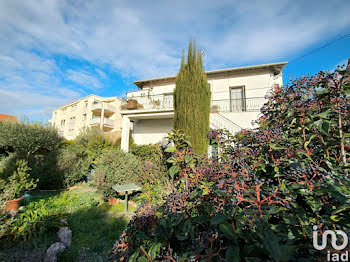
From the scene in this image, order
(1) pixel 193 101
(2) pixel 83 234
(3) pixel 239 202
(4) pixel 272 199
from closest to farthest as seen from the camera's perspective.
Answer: (3) pixel 239 202, (4) pixel 272 199, (2) pixel 83 234, (1) pixel 193 101

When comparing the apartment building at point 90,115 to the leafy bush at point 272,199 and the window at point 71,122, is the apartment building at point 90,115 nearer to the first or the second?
the window at point 71,122

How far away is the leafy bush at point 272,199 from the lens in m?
0.71

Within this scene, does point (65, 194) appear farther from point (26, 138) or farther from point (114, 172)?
point (26, 138)

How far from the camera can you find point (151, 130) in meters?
11.8

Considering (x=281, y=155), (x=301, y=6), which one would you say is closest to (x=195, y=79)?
(x=301, y=6)

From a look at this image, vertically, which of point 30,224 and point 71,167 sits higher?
point 71,167

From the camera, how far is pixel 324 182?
843 millimetres

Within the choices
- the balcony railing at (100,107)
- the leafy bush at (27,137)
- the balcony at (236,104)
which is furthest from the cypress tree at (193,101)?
the balcony railing at (100,107)

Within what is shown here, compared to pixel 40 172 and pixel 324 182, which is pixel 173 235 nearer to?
pixel 324 182

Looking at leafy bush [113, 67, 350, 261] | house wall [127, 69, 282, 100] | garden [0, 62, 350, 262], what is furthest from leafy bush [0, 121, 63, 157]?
leafy bush [113, 67, 350, 261]

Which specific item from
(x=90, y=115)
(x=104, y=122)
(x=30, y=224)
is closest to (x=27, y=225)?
(x=30, y=224)

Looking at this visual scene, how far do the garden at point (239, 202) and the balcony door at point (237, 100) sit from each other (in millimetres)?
8312

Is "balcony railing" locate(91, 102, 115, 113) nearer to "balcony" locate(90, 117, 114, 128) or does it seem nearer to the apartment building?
the apartment building

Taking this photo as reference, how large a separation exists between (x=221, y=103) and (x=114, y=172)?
870 cm
